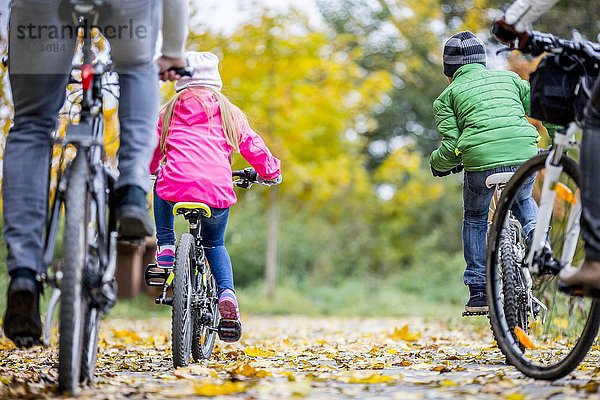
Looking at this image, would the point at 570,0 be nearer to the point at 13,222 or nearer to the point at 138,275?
the point at 138,275

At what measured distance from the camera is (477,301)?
5160 mm

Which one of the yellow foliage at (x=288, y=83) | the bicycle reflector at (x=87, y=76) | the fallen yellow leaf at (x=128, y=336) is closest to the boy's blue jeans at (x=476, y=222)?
the bicycle reflector at (x=87, y=76)

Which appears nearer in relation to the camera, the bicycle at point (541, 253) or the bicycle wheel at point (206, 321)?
the bicycle at point (541, 253)

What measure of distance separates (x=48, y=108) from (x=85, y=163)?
1.22ft

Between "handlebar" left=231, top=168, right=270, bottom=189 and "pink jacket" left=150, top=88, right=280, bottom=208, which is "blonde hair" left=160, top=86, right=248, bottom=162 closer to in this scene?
"pink jacket" left=150, top=88, right=280, bottom=208

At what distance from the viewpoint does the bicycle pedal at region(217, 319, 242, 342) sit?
16.9 ft

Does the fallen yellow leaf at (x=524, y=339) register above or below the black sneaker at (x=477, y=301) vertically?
below

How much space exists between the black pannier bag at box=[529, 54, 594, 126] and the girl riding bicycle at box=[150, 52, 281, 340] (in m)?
1.81

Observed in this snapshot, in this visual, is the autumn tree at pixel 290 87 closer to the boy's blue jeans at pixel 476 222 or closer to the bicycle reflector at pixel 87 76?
the boy's blue jeans at pixel 476 222

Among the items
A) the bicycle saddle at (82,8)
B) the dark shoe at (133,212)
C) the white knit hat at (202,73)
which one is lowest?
the dark shoe at (133,212)

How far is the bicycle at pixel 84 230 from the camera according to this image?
3254mm

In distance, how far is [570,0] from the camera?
18.0 metres

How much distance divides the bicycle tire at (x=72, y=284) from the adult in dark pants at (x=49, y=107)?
0.19 metres

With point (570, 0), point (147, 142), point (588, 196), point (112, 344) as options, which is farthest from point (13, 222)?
point (570, 0)
